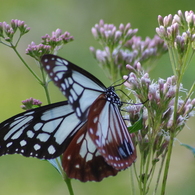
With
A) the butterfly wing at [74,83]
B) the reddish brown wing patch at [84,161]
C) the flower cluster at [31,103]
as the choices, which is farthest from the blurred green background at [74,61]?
the butterfly wing at [74,83]

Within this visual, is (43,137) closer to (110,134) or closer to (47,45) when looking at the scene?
(110,134)

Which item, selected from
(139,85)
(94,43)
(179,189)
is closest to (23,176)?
(179,189)

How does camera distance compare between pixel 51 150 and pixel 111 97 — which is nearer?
pixel 51 150

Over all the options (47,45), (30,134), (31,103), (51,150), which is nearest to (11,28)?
(47,45)

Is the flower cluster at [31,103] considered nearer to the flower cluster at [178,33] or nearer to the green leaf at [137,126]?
the green leaf at [137,126]

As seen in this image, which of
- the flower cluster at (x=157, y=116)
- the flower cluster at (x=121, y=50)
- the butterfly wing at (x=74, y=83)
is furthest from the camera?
the flower cluster at (x=121, y=50)

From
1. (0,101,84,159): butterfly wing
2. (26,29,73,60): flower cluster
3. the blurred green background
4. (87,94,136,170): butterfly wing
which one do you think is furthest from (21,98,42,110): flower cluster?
the blurred green background

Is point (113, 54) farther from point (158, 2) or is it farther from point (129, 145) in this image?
point (158, 2)
